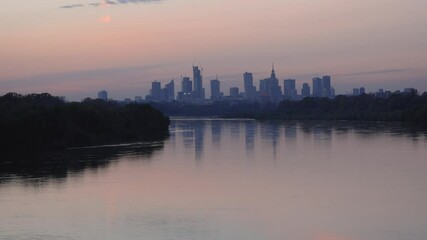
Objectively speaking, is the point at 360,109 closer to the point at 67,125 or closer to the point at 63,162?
the point at 67,125

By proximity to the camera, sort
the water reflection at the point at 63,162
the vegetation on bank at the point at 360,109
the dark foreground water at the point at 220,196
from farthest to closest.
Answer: the vegetation on bank at the point at 360,109 < the water reflection at the point at 63,162 < the dark foreground water at the point at 220,196

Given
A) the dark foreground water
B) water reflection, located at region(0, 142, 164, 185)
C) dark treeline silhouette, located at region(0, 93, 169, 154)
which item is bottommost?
the dark foreground water

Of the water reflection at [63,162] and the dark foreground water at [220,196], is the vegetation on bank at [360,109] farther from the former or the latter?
the dark foreground water at [220,196]

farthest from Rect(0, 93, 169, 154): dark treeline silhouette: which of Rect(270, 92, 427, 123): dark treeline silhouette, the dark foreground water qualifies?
Rect(270, 92, 427, 123): dark treeline silhouette

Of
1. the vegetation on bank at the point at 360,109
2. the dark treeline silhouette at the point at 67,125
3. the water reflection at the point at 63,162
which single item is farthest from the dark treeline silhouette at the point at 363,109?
the water reflection at the point at 63,162

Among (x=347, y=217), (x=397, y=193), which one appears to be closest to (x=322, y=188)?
(x=397, y=193)

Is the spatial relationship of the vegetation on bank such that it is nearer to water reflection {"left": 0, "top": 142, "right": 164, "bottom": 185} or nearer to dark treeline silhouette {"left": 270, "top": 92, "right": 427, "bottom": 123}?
dark treeline silhouette {"left": 270, "top": 92, "right": 427, "bottom": 123}

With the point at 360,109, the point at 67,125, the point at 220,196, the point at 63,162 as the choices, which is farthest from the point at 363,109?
the point at 220,196
